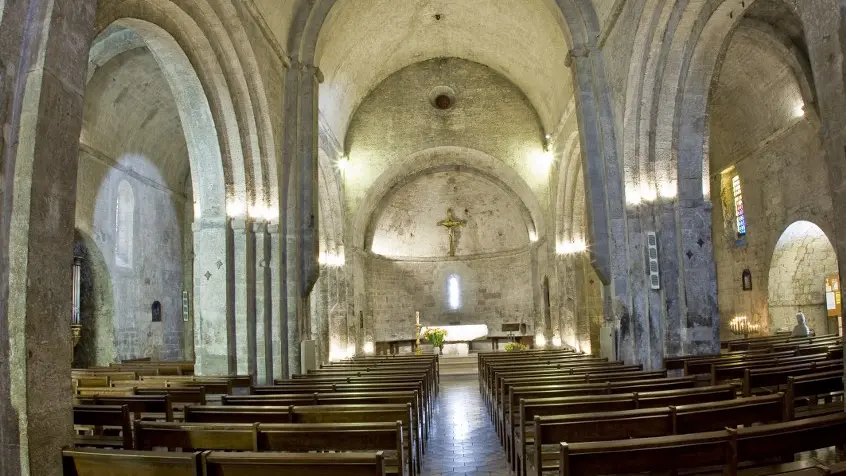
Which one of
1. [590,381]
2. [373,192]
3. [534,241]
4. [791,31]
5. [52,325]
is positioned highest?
[791,31]

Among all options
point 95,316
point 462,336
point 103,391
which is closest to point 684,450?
point 103,391

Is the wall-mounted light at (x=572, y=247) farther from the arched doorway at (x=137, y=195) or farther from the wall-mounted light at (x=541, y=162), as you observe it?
the arched doorway at (x=137, y=195)

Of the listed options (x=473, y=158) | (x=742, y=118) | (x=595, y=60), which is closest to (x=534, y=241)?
(x=473, y=158)

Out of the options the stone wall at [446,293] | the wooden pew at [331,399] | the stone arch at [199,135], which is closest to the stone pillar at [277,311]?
the stone arch at [199,135]

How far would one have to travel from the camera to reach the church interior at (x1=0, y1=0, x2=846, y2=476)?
17.0 ft

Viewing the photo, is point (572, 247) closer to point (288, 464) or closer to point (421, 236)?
point (421, 236)

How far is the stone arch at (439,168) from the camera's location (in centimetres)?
2409

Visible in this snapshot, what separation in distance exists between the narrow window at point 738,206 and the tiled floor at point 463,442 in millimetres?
11493

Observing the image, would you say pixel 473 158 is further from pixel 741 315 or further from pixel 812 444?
pixel 812 444

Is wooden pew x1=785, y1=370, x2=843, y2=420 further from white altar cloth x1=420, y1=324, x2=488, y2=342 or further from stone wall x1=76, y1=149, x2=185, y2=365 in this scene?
white altar cloth x1=420, y1=324, x2=488, y2=342

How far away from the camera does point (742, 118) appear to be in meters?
18.9

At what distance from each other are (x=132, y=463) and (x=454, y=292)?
25.9 metres

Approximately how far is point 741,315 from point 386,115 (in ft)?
48.1

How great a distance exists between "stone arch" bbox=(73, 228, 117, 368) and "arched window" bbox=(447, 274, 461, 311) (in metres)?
16.3
